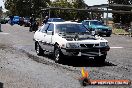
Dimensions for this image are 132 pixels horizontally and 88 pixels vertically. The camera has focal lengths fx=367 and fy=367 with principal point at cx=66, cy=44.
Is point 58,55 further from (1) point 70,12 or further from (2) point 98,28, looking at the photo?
(1) point 70,12

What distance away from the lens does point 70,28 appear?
1392cm

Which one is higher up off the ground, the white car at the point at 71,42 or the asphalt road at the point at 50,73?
the white car at the point at 71,42

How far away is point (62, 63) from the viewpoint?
12.9 metres

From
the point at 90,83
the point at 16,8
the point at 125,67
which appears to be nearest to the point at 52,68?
the point at 125,67

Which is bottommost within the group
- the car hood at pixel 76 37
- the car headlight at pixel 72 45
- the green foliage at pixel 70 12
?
the green foliage at pixel 70 12

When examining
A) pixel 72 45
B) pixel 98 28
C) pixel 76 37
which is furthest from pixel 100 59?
pixel 98 28

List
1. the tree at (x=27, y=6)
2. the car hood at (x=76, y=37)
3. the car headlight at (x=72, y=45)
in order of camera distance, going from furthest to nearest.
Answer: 1. the tree at (x=27, y=6)
2. the car hood at (x=76, y=37)
3. the car headlight at (x=72, y=45)

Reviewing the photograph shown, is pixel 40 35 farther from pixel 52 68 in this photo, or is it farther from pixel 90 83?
pixel 90 83

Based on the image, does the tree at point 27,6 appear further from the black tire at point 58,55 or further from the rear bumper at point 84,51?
the rear bumper at point 84,51

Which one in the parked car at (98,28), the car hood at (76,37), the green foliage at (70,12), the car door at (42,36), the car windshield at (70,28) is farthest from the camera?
the green foliage at (70,12)

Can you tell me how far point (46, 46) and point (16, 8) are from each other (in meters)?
97.1

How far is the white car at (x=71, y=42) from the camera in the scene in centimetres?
1230

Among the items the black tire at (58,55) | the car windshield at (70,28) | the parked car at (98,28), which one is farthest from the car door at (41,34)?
the parked car at (98,28)

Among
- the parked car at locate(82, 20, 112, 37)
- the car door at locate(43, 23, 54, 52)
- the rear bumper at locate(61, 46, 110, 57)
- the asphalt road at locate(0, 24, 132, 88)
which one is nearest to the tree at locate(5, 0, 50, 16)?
the parked car at locate(82, 20, 112, 37)
